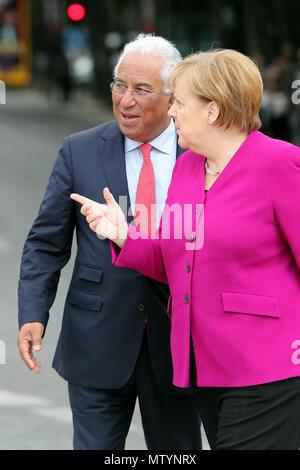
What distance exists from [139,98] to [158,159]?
252 millimetres

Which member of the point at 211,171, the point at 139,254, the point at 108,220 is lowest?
the point at 139,254

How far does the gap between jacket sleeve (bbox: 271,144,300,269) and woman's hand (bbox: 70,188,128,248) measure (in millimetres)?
509

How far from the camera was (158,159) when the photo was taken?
12.8 ft

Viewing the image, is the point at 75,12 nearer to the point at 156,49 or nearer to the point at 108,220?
the point at 156,49

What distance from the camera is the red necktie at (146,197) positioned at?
3789 millimetres

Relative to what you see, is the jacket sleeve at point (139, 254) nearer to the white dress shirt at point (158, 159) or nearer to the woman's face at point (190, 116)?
the woman's face at point (190, 116)

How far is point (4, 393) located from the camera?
6.41 m

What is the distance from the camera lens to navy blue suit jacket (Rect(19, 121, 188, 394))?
3.80 meters

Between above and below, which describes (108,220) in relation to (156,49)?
below

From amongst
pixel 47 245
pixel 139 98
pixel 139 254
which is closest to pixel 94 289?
pixel 47 245

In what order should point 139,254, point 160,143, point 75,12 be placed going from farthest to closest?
1. point 75,12
2. point 160,143
3. point 139,254

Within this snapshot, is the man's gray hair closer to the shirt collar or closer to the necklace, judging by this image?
the shirt collar

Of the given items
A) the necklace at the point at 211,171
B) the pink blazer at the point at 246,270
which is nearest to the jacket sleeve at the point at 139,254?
the pink blazer at the point at 246,270
